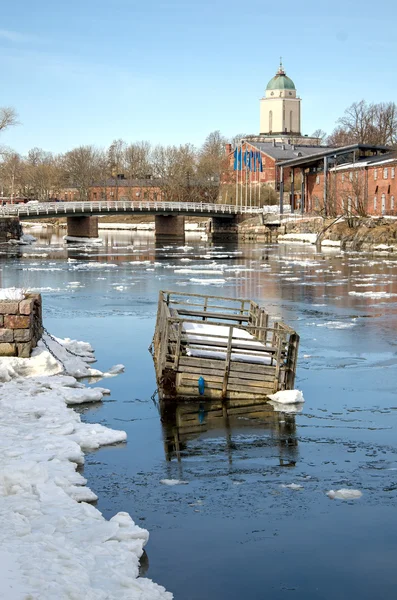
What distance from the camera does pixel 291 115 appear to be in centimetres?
15962

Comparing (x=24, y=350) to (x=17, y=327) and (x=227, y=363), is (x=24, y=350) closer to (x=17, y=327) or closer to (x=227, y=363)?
(x=17, y=327)

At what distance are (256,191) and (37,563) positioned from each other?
107200 millimetres

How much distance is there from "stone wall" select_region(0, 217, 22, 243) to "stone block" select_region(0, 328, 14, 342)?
64.6 meters

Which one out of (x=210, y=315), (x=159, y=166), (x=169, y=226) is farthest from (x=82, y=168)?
(x=210, y=315)

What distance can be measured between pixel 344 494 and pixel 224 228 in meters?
89.0

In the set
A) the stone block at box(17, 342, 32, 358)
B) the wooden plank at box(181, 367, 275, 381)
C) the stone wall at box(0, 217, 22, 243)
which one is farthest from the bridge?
the wooden plank at box(181, 367, 275, 381)

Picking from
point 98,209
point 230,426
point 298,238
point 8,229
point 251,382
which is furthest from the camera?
point 98,209

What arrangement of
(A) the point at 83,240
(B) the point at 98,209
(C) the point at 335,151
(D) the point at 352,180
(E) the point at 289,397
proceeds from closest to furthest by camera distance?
1. (E) the point at 289,397
2. (D) the point at 352,180
3. (A) the point at 83,240
4. (B) the point at 98,209
5. (C) the point at 335,151

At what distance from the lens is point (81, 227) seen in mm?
91438

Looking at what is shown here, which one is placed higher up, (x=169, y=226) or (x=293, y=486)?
(x=169, y=226)

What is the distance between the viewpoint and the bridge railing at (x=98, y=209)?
84.6 meters

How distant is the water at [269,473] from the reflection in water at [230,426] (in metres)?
0.04

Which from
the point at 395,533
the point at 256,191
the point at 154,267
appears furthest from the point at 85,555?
the point at 256,191

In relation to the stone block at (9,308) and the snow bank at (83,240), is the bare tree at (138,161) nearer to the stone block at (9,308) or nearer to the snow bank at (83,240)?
the snow bank at (83,240)
